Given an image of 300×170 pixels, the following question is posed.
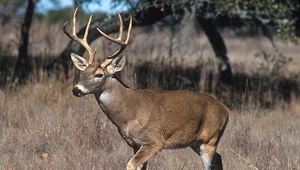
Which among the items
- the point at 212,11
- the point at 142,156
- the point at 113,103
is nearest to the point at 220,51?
the point at 212,11

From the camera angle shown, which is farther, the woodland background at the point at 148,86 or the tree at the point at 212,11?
the tree at the point at 212,11

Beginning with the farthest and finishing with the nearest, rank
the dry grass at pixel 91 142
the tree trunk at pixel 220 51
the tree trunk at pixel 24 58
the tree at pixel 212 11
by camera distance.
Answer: the tree trunk at pixel 220 51, the tree trunk at pixel 24 58, the tree at pixel 212 11, the dry grass at pixel 91 142

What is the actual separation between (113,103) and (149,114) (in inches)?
14.4

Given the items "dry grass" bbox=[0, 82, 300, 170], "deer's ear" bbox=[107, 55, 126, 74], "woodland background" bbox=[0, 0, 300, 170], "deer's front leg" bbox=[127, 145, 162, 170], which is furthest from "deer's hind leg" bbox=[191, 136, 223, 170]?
"deer's ear" bbox=[107, 55, 126, 74]

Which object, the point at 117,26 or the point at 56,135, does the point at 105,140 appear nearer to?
the point at 56,135

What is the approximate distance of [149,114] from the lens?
7.47 meters

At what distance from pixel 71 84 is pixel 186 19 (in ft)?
7.84

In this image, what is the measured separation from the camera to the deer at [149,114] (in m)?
7.34

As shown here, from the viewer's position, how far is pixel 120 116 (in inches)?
293

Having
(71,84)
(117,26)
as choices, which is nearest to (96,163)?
(71,84)

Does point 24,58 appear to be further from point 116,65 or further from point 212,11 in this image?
point 116,65

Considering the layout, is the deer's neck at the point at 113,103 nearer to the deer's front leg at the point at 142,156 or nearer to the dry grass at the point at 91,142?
the deer's front leg at the point at 142,156

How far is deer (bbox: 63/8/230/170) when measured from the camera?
734 cm

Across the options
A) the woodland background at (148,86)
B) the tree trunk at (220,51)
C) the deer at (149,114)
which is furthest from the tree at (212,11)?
the deer at (149,114)
